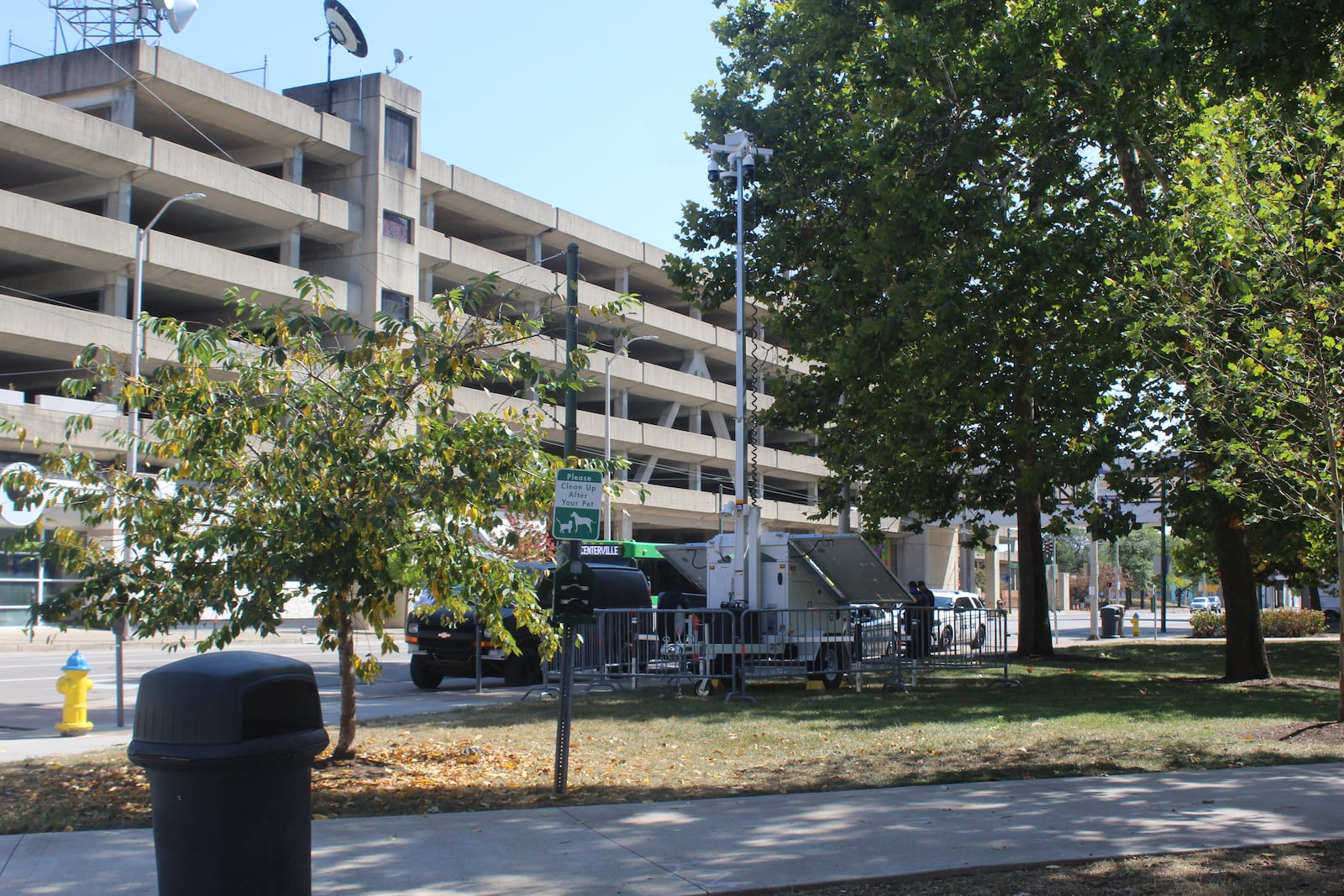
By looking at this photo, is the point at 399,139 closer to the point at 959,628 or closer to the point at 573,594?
the point at 959,628

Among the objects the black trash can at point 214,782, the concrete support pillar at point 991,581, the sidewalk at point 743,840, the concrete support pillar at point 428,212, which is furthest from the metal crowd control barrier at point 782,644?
the concrete support pillar at point 991,581

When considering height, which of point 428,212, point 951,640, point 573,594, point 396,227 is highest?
point 428,212

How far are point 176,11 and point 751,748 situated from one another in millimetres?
37330

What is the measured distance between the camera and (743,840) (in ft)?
24.2

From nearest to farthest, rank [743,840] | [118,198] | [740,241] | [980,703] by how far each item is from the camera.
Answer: [743,840] < [980,703] < [740,241] < [118,198]

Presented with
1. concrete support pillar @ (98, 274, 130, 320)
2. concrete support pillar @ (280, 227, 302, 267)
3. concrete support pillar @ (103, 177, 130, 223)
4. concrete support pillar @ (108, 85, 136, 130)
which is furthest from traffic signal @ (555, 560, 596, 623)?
concrete support pillar @ (280, 227, 302, 267)

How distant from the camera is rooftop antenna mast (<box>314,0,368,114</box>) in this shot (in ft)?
149

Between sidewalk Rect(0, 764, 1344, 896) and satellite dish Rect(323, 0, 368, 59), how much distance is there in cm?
4324

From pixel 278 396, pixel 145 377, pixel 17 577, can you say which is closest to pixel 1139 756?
pixel 278 396

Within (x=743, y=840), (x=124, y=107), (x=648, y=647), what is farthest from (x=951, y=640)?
(x=124, y=107)

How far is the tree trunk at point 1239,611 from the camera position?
2000 cm

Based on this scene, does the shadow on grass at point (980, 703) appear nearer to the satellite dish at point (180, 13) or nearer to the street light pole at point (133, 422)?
the street light pole at point (133, 422)

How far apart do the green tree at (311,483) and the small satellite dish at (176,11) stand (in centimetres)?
3443

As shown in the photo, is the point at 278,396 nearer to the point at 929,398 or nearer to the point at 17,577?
the point at 929,398
